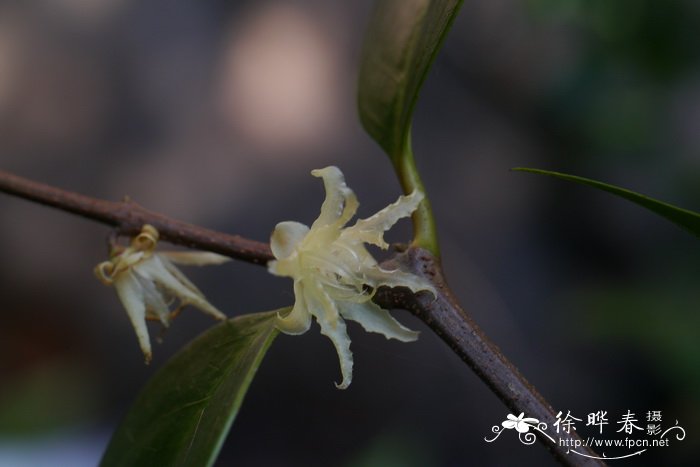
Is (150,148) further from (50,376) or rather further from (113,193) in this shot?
(50,376)

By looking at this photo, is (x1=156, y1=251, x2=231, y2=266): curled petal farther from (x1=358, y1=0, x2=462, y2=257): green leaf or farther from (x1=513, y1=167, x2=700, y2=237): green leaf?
(x1=513, y1=167, x2=700, y2=237): green leaf

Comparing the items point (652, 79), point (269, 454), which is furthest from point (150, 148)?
point (652, 79)

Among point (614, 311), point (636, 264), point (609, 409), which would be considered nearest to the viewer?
point (614, 311)

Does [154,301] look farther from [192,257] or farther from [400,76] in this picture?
[400,76]

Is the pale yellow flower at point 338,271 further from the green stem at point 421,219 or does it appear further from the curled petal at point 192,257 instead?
the curled petal at point 192,257

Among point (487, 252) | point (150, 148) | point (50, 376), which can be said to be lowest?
point (50, 376)

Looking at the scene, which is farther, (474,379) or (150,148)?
(150,148)

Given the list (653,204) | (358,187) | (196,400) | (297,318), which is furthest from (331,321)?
(358,187)

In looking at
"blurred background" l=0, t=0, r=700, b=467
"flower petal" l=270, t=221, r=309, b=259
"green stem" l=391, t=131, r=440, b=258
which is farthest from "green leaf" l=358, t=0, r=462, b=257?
"blurred background" l=0, t=0, r=700, b=467
